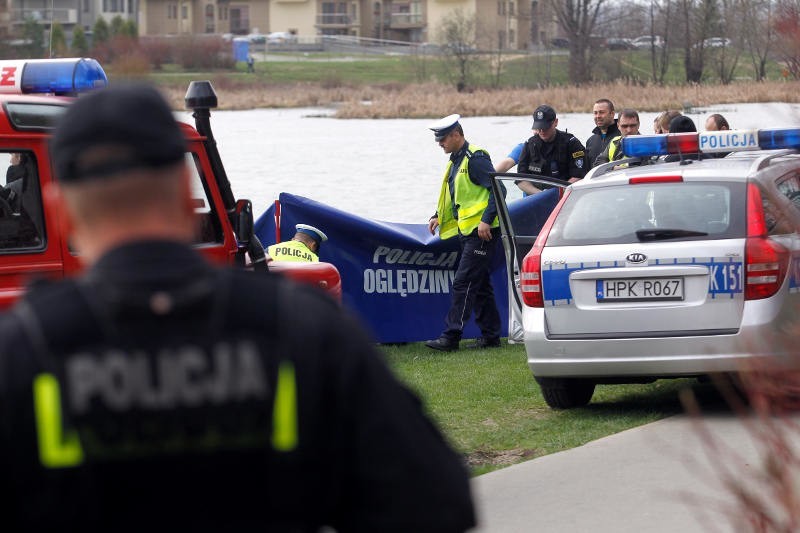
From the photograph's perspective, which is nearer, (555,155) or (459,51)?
(555,155)

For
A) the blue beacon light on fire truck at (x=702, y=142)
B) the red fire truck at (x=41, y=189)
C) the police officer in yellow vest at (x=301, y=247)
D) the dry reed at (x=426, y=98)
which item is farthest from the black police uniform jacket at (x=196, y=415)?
the dry reed at (x=426, y=98)

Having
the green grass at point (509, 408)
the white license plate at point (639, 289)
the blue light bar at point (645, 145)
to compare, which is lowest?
the green grass at point (509, 408)

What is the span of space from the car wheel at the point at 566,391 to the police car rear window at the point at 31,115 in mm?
3135

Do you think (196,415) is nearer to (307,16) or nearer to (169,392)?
(169,392)

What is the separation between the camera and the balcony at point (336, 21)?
4611 inches

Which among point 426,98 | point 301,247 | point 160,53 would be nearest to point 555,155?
point 301,247

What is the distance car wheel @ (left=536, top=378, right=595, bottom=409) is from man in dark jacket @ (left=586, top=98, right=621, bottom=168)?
422 cm

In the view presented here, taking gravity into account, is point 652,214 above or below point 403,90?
below

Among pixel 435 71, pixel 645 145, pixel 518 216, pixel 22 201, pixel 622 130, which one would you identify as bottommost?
pixel 518 216

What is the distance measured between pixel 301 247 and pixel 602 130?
368 centimetres

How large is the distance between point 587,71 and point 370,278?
137 ft

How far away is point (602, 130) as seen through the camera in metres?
12.2

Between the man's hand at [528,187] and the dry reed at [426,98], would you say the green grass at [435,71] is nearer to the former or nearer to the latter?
the dry reed at [426,98]

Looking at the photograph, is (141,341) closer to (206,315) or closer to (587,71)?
(206,315)
